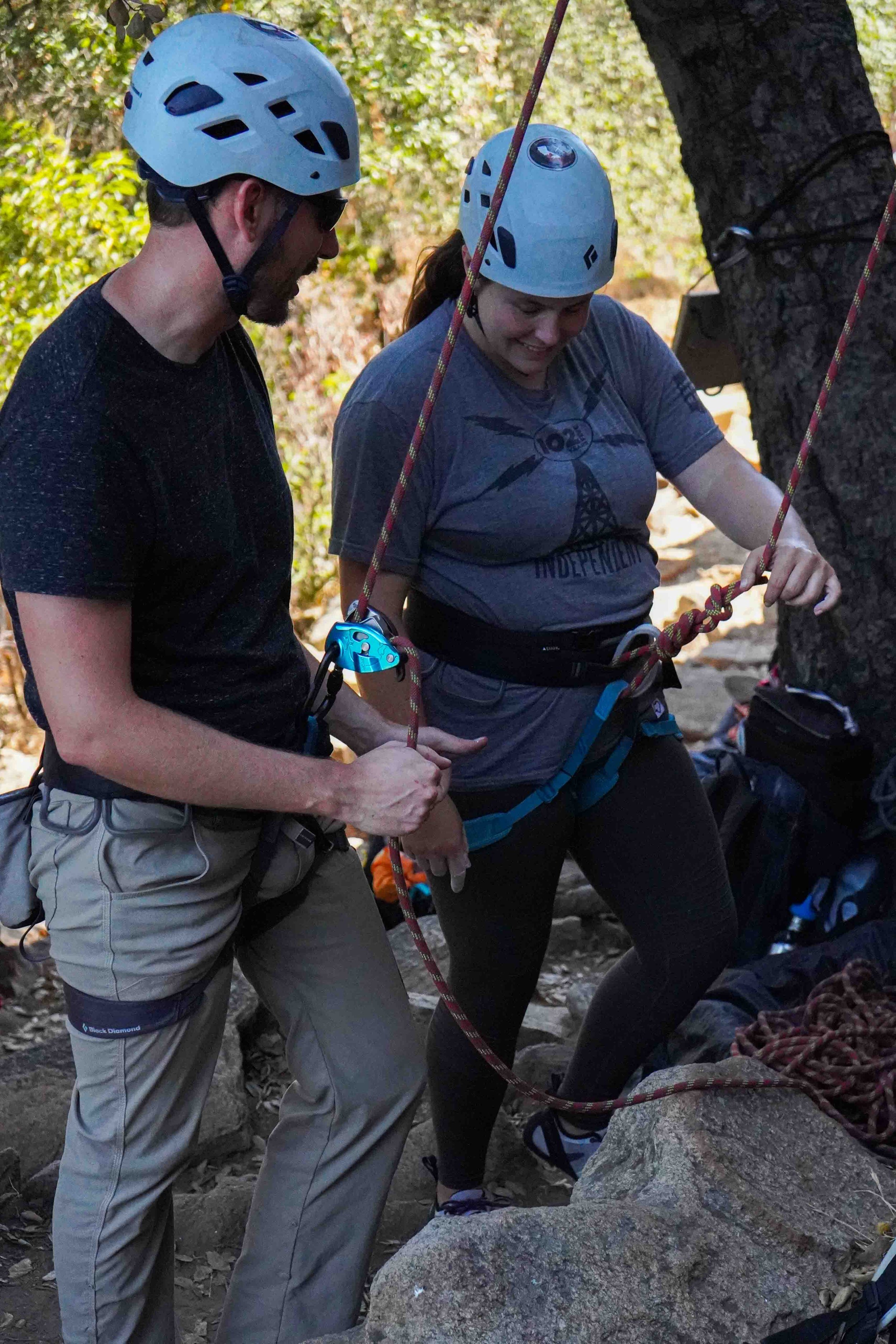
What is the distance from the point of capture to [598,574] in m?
2.34

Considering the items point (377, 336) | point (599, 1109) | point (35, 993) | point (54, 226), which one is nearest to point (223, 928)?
point (599, 1109)

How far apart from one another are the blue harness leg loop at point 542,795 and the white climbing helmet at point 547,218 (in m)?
0.69

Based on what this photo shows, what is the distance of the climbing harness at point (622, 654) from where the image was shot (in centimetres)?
187

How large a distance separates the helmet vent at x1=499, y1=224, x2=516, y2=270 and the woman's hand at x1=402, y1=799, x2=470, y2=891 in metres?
0.85

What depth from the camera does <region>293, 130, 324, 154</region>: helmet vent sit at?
1773 mm

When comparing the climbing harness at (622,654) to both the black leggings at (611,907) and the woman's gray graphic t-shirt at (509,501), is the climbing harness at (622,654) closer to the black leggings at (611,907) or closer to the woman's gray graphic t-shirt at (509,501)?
the woman's gray graphic t-shirt at (509,501)

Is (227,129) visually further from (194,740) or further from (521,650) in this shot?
(521,650)

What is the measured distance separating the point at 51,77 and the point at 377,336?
130 inches

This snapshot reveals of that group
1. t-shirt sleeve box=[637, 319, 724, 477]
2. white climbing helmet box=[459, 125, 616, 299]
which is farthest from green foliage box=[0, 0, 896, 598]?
t-shirt sleeve box=[637, 319, 724, 477]

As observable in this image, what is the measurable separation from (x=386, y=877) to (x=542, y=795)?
67.5 inches

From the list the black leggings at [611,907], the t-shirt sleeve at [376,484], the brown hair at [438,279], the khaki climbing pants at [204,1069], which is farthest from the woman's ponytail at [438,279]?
the khaki climbing pants at [204,1069]

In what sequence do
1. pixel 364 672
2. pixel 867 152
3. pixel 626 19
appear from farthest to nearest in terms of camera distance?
pixel 626 19 → pixel 867 152 → pixel 364 672

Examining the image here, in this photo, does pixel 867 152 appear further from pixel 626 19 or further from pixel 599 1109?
pixel 626 19

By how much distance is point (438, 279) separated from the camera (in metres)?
2.37
